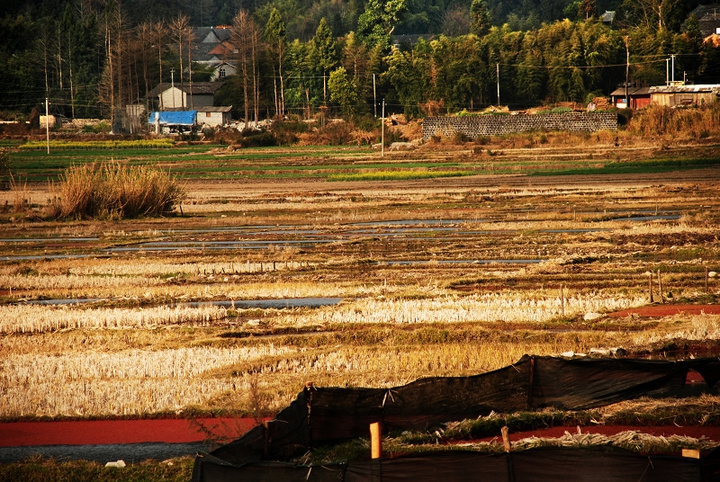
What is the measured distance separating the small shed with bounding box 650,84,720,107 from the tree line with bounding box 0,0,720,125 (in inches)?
154

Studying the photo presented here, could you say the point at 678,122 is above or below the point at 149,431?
above

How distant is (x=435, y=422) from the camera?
9.60m

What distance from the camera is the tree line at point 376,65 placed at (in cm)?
8444

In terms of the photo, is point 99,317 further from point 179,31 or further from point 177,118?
point 179,31

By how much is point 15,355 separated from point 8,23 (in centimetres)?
3651

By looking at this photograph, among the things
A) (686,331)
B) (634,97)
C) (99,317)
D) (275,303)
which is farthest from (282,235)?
(634,97)

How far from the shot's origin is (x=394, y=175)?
163 ft

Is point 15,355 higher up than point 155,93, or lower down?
lower down

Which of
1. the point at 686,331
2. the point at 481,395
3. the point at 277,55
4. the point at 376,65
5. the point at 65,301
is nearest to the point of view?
the point at 481,395

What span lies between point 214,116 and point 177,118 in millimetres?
4095

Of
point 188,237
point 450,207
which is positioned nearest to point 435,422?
point 188,237

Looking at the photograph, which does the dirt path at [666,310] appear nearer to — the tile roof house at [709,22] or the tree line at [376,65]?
the tree line at [376,65]

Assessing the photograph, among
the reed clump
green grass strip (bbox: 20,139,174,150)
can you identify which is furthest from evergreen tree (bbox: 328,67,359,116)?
the reed clump

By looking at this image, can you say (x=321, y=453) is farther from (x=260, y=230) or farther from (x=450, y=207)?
(x=450, y=207)
